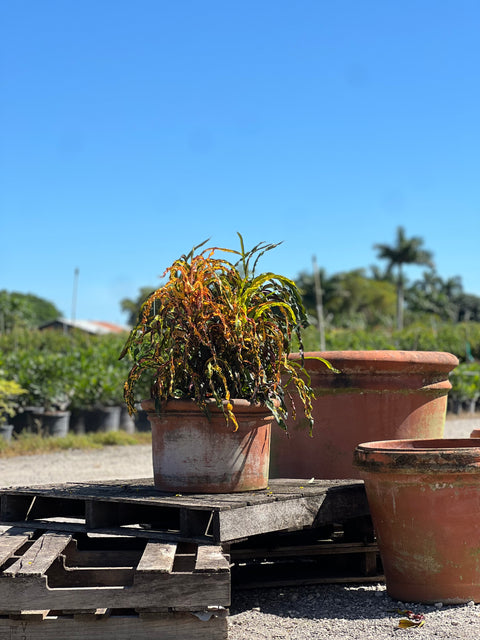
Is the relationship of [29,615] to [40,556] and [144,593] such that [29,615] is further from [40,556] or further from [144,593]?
[144,593]

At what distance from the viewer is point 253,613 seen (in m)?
3.51

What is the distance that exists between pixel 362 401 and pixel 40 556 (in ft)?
6.67

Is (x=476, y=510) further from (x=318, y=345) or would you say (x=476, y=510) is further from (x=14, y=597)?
(x=318, y=345)

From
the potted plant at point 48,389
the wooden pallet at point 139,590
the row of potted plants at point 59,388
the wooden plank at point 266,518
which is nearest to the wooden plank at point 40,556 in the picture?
the wooden pallet at point 139,590

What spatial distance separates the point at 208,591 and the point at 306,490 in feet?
3.16

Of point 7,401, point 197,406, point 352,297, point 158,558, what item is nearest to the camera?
point 158,558

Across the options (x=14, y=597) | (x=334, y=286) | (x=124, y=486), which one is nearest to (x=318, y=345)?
(x=124, y=486)

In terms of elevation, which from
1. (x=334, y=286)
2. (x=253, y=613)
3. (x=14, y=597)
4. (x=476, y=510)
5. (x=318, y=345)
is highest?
(x=334, y=286)

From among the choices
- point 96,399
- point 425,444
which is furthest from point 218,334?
point 96,399

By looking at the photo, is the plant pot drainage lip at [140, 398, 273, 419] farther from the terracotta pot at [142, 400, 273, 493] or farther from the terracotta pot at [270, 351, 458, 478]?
the terracotta pot at [270, 351, 458, 478]

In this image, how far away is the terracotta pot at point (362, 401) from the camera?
168 inches

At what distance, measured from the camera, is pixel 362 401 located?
4309 millimetres

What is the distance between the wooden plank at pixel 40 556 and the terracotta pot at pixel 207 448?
0.59m

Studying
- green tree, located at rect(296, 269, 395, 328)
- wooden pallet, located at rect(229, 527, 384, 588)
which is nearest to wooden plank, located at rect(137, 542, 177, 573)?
wooden pallet, located at rect(229, 527, 384, 588)
